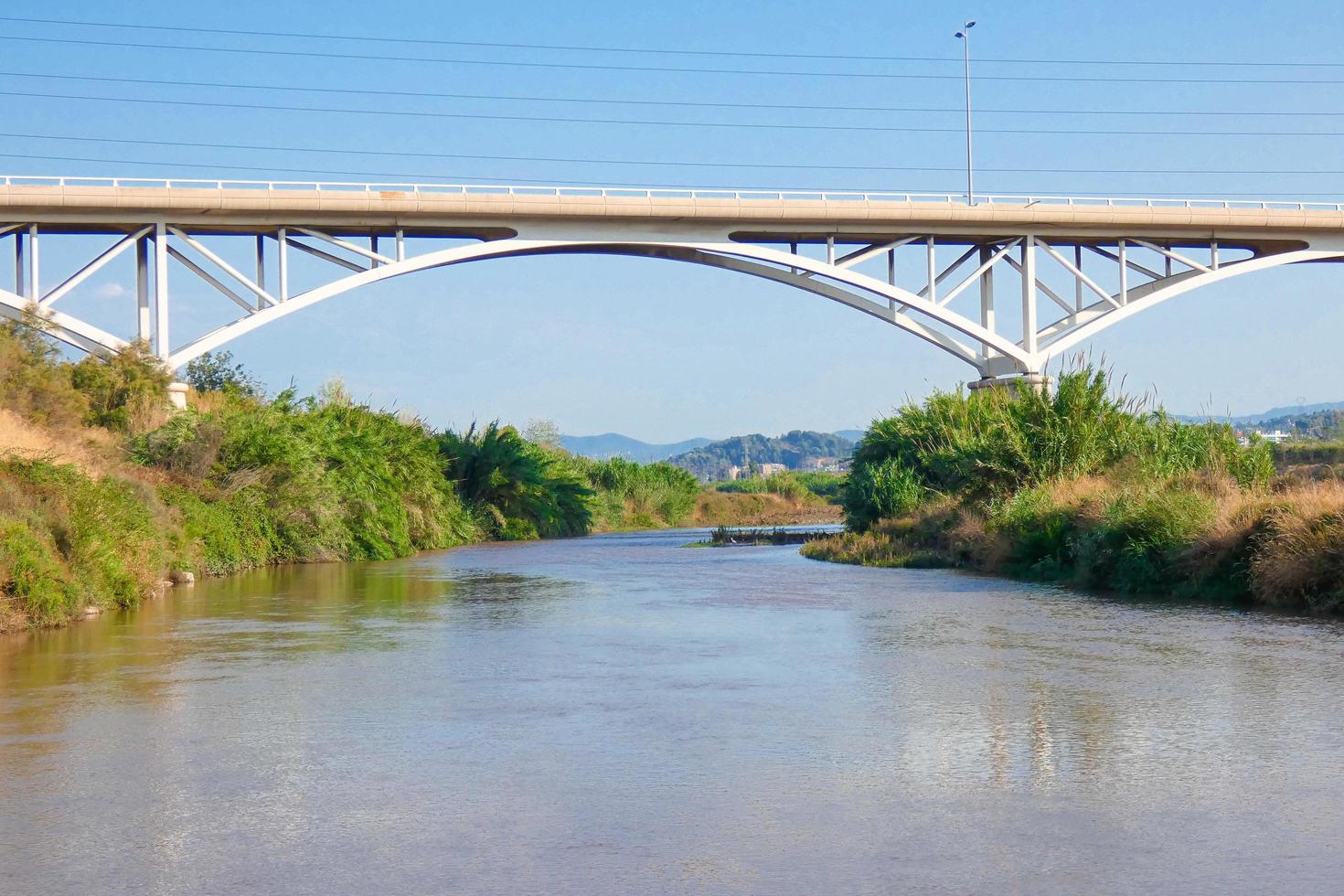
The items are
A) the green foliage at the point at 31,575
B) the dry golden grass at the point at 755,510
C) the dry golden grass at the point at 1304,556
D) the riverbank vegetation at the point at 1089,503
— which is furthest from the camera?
the dry golden grass at the point at 755,510

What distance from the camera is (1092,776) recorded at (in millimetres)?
6793

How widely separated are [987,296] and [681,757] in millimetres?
32698

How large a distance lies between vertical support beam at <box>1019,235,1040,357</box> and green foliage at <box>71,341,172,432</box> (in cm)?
2234

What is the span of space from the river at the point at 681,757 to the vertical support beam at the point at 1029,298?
2433 centimetres

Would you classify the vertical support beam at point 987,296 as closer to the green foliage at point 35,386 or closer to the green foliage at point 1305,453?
the green foliage at point 1305,453

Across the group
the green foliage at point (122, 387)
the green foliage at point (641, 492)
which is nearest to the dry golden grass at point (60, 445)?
the green foliage at point (122, 387)

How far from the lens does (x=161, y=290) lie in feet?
110

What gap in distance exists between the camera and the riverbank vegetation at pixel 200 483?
53.0ft

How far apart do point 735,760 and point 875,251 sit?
1213 inches

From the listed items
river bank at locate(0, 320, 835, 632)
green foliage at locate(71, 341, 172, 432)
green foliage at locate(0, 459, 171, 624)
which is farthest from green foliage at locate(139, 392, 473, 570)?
green foliage at locate(0, 459, 171, 624)

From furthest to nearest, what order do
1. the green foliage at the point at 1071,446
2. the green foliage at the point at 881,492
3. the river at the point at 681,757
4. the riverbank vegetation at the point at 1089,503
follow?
the green foliage at the point at 881,492 → the green foliage at the point at 1071,446 → the riverbank vegetation at the point at 1089,503 → the river at the point at 681,757

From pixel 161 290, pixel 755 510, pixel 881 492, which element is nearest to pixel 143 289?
pixel 161 290

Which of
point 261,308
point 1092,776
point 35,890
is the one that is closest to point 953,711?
point 1092,776

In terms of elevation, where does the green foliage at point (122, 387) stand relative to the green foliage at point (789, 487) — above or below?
above
